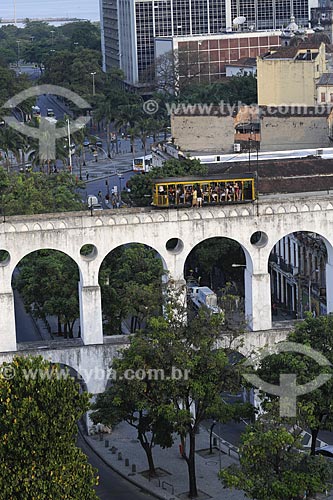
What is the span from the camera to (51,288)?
232 ft

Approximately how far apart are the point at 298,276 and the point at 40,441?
3405cm

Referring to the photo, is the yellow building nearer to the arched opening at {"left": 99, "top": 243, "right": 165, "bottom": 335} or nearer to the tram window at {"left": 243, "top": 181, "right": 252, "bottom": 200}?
the arched opening at {"left": 99, "top": 243, "right": 165, "bottom": 335}

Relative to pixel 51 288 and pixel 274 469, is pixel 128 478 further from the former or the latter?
pixel 51 288

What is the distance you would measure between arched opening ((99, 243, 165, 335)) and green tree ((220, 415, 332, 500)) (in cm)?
1325

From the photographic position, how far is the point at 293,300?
264 feet

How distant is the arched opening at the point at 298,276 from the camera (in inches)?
3007

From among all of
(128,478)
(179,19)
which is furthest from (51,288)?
(179,19)

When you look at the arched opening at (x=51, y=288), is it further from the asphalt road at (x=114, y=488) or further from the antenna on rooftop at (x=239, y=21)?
the antenna on rooftop at (x=239, y=21)

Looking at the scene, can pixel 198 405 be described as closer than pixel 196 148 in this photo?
Yes

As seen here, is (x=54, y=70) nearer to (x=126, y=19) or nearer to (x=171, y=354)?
(x=126, y=19)

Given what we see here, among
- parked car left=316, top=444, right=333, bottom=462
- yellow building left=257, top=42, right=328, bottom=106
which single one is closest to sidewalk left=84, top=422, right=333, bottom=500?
parked car left=316, top=444, right=333, bottom=462

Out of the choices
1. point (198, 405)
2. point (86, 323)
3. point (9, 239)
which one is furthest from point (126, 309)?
point (198, 405)

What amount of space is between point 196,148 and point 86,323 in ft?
153

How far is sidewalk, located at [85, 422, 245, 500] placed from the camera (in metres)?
56.4
